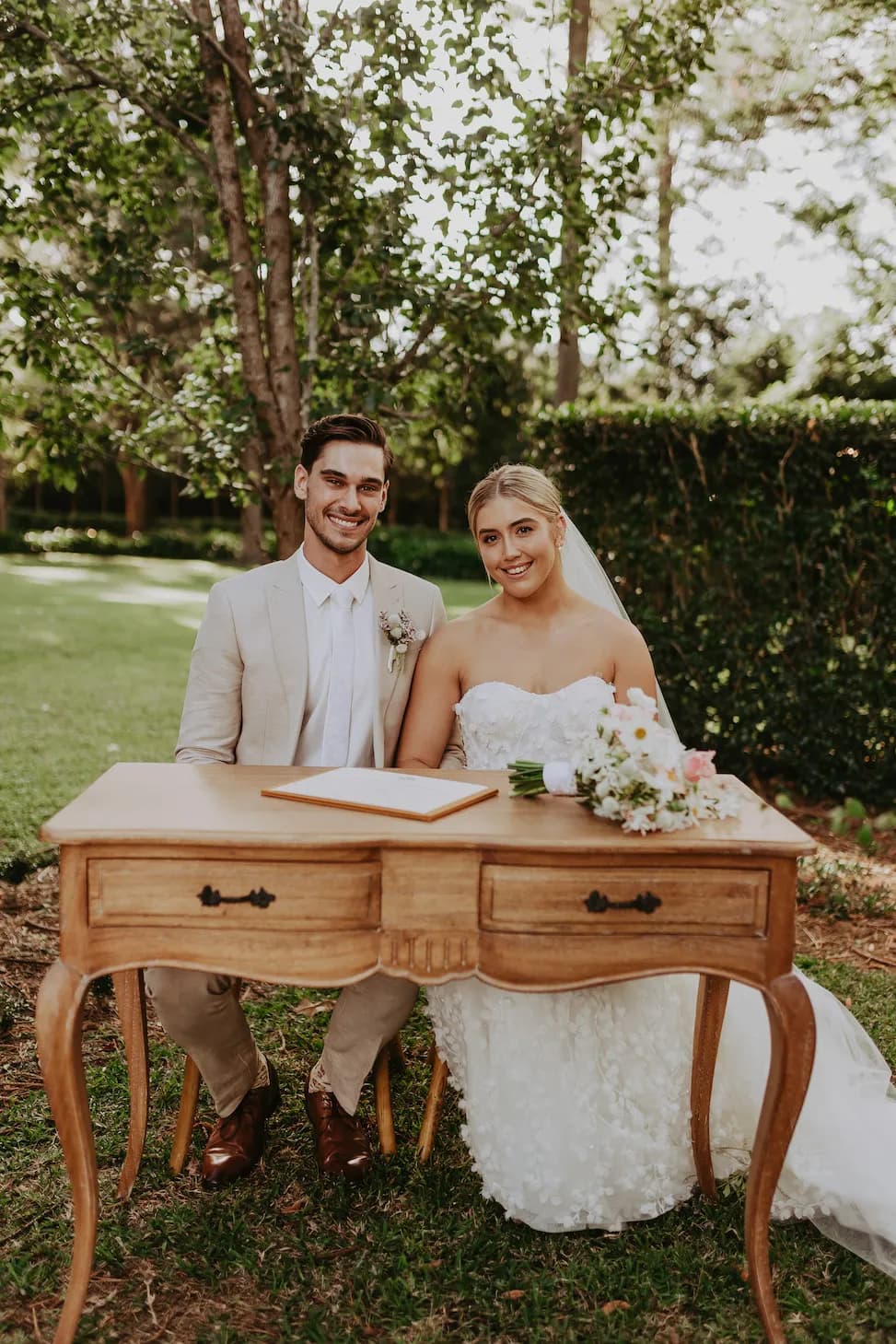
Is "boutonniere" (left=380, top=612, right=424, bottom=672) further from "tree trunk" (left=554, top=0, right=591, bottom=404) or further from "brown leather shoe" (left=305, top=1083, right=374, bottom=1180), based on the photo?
"tree trunk" (left=554, top=0, right=591, bottom=404)

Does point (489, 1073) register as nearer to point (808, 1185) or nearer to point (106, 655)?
point (808, 1185)

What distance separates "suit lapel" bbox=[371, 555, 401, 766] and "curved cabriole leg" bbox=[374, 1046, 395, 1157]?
0.91 metres

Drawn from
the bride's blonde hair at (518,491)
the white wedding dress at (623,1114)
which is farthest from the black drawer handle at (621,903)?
the bride's blonde hair at (518,491)

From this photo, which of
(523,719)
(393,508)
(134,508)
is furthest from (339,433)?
(393,508)

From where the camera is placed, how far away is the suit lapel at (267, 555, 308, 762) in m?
3.31

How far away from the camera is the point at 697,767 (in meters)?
2.38

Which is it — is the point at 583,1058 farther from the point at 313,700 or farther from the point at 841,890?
the point at 841,890

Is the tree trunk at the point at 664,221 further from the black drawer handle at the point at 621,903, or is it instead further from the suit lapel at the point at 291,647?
the black drawer handle at the point at 621,903

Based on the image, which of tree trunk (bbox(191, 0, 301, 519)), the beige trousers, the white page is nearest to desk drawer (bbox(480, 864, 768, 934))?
the white page

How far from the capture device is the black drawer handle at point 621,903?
232 cm

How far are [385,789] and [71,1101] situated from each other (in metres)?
0.99

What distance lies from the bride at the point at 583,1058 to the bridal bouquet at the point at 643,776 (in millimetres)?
747

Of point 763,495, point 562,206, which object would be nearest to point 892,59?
point 763,495

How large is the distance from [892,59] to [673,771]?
1085cm
